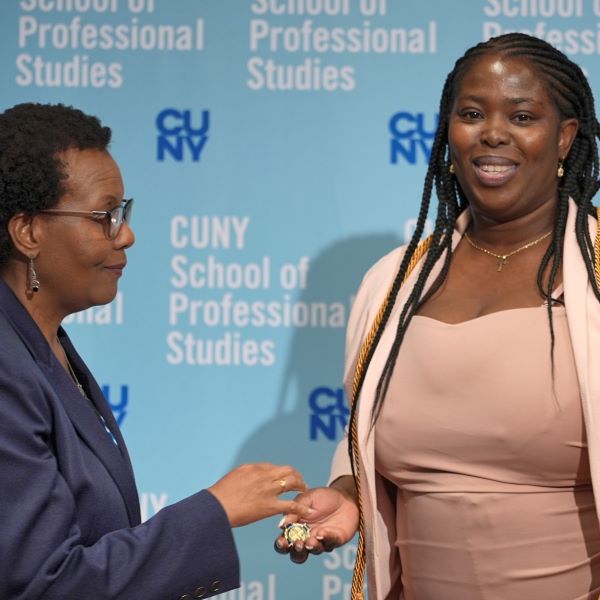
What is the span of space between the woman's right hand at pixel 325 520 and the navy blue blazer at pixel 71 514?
11.2 inches

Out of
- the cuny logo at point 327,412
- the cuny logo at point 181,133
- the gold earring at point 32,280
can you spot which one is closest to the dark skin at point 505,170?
the gold earring at point 32,280

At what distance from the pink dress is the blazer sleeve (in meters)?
0.47

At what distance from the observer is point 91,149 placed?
1.82 m

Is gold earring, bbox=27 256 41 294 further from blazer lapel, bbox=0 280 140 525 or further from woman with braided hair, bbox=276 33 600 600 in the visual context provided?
woman with braided hair, bbox=276 33 600 600

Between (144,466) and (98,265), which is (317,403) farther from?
(98,265)

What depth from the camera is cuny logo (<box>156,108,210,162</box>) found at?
2.95 m

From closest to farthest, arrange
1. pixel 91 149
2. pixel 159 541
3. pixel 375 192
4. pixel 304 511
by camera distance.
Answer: pixel 159 541 < pixel 91 149 < pixel 304 511 < pixel 375 192

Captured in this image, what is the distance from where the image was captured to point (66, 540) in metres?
1.57

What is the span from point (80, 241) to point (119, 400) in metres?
1.24

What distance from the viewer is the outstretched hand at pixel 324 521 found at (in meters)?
2.00

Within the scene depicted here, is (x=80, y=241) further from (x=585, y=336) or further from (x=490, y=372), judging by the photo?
(x=585, y=336)

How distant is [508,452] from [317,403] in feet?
3.59

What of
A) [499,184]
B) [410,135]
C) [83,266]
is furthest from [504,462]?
[410,135]

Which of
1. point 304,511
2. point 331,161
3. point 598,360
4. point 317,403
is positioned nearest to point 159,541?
point 304,511
